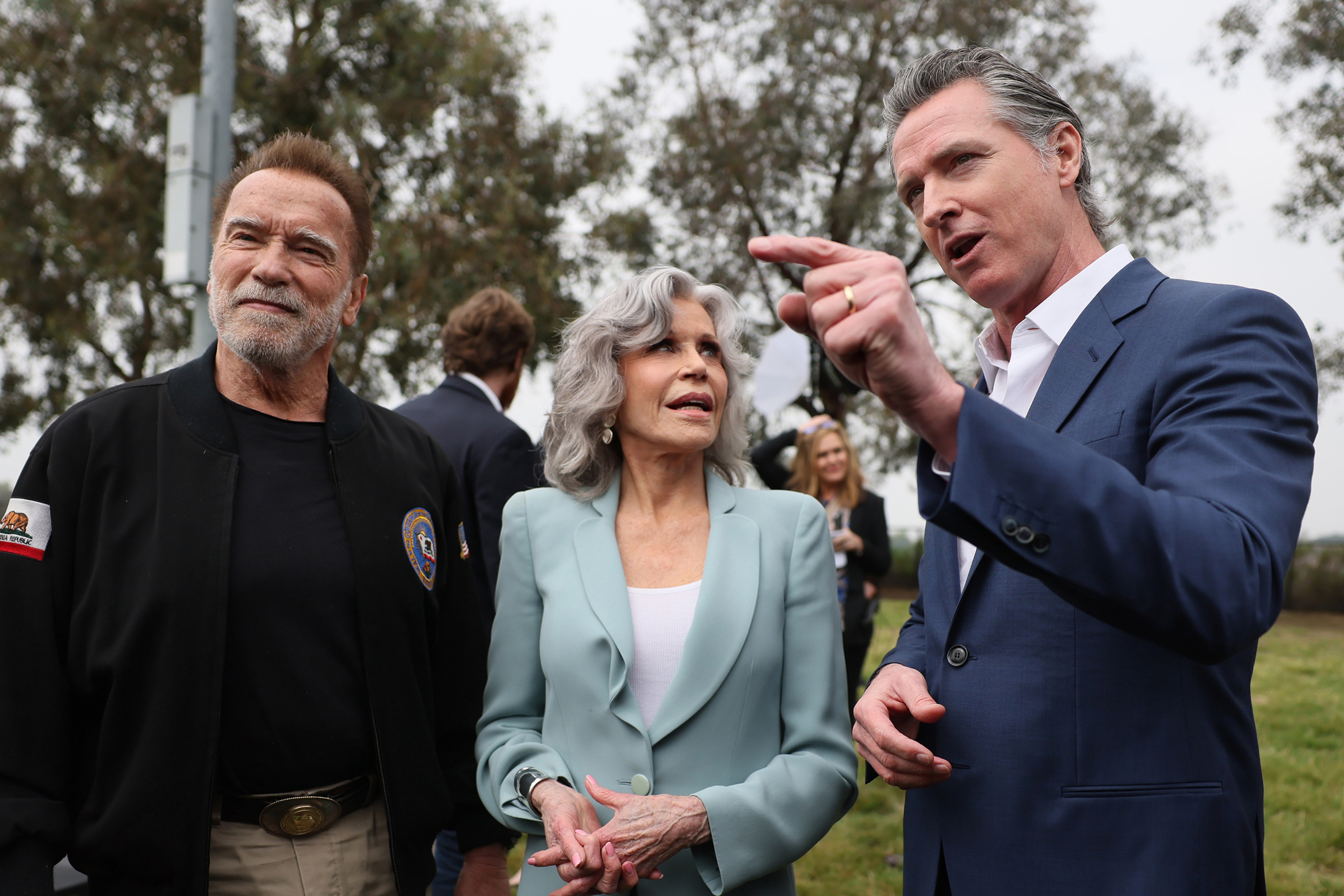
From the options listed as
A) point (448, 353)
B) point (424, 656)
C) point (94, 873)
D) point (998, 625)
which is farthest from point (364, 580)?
point (448, 353)

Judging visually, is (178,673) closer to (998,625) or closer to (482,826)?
(482,826)

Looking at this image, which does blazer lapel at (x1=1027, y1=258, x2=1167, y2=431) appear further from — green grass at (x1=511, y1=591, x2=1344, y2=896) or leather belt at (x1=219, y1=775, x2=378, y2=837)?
green grass at (x1=511, y1=591, x2=1344, y2=896)

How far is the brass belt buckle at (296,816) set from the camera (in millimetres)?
2209

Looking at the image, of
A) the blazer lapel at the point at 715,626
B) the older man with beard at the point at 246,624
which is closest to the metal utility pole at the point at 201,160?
the older man with beard at the point at 246,624

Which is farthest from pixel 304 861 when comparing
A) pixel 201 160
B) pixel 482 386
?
pixel 201 160

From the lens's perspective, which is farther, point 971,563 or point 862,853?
point 862,853

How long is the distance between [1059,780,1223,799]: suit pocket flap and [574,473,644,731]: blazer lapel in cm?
104

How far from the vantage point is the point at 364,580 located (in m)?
2.37

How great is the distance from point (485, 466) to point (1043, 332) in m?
2.63

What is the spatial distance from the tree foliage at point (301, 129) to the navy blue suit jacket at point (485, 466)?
8.81m

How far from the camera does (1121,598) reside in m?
1.14

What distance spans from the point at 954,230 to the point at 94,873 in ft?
7.02

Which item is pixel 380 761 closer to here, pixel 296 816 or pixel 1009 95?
pixel 296 816

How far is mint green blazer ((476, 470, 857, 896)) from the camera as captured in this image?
2.22 metres
